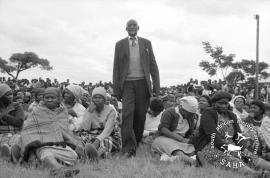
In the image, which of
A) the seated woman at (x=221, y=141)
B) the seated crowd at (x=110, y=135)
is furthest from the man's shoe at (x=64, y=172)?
the seated woman at (x=221, y=141)

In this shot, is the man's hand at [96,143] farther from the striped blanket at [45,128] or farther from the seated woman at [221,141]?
the seated woman at [221,141]

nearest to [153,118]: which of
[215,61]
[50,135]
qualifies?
[50,135]

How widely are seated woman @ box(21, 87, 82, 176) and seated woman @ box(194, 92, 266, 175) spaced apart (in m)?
1.83

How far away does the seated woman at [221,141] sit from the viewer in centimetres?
553

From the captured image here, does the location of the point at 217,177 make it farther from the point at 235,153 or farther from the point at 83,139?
the point at 83,139

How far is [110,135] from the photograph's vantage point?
22.4ft

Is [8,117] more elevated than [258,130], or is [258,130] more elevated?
[8,117]

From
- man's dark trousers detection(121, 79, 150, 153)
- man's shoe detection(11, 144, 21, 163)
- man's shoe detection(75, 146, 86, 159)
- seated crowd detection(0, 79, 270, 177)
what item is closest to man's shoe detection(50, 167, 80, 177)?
seated crowd detection(0, 79, 270, 177)

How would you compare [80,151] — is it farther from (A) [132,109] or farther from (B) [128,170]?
(A) [132,109]

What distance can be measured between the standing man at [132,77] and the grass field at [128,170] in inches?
30.5

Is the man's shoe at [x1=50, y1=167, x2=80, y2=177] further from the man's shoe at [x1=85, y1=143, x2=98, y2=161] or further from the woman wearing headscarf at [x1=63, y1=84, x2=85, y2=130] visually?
the woman wearing headscarf at [x1=63, y1=84, x2=85, y2=130]

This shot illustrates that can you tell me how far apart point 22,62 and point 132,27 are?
39883 millimetres

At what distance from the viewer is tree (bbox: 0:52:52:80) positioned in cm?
4220

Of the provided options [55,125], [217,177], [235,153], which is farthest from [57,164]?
[235,153]
